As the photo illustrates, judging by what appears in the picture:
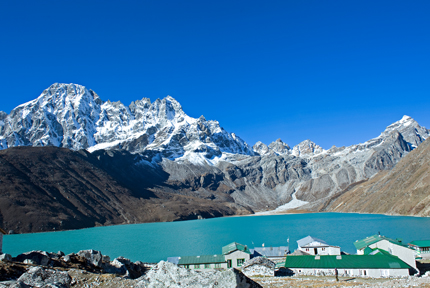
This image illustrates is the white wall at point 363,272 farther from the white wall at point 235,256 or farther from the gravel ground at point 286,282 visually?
the white wall at point 235,256

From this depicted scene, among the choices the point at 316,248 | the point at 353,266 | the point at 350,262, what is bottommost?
the point at 353,266

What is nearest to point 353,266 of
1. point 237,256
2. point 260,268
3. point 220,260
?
point 260,268

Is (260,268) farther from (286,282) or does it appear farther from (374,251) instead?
(374,251)

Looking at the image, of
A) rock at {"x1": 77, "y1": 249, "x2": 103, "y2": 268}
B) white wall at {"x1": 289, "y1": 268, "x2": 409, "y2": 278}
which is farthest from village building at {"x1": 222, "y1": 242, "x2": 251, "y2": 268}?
rock at {"x1": 77, "y1": 249, "x2": 103, "y2": 268}

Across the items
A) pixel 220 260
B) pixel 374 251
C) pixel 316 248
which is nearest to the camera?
pixel 374 251

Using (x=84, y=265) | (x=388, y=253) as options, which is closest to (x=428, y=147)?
(x=388, y=253)

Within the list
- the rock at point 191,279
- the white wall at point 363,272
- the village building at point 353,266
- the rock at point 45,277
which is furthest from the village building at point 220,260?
the rock at point 191,279

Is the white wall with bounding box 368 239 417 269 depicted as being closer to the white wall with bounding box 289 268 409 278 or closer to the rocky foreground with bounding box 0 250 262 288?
the white wall with bounding box 289 268 409 278
